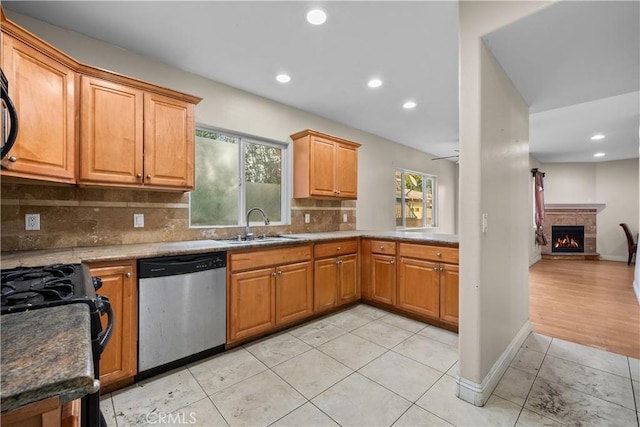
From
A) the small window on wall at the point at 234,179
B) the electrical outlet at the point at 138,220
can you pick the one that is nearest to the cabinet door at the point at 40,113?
the electrical outlet at the point at 138,220

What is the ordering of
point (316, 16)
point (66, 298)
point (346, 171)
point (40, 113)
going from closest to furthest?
point (66, 298), point (40, 113), point (316, 16), point (346, 171)

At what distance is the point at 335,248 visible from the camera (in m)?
3.28

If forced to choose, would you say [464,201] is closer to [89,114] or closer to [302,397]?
[302,397]

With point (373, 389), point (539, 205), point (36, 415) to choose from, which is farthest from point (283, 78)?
point (539, 205)

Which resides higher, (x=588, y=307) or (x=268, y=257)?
(x=268, y=257)

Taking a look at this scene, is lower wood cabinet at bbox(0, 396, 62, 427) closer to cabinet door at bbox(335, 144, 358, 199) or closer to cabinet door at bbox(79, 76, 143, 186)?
cabinet door at bbox(79, 76, 143, 186)

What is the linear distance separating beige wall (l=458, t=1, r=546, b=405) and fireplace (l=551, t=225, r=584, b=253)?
7.17 m

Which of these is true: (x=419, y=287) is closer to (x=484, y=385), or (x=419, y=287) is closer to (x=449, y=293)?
(x=449, y=293)

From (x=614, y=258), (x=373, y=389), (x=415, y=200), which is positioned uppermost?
(x=415, y=200)

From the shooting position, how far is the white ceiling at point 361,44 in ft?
5.75

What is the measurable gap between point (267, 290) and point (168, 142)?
1559 millimetres

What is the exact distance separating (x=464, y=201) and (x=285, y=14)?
5.87ft

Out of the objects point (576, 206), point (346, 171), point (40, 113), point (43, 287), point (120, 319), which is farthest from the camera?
point (576, 206)

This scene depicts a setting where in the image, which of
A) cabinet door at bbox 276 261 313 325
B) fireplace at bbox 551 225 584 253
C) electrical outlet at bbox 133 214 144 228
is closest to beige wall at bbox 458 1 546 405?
cabinet door at bbox 276 261 313 325
